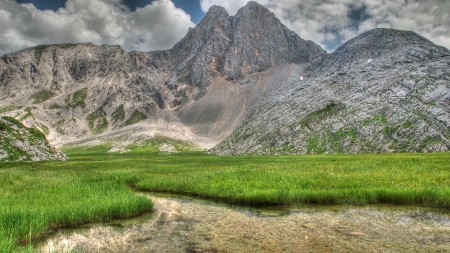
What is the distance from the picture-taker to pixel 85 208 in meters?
13.5

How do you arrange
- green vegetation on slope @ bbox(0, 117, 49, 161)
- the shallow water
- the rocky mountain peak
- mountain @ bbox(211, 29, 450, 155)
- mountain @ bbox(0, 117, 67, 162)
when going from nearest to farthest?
the shallow water, green vegetation on slope @ bbox(0, 117, 49, 161), mountain @ bbox(0, 117, 67, 162), mountain @ bbox(211, 29, 450, 155), the rocky mountain peak

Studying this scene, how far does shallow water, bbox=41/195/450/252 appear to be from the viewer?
963cm

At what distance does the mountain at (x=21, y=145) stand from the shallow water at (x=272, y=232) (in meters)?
68.4

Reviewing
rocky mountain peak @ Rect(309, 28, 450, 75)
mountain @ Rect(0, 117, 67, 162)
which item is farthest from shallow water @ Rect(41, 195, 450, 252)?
rocky mountain peak @ Rect(309, 28, 450, 75)

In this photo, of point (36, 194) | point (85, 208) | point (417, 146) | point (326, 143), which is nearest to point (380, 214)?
point (85, 208)

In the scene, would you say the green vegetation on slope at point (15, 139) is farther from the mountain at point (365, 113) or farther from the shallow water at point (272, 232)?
the mountain at point (365, 113)

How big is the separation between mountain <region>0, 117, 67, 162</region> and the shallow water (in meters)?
68.4

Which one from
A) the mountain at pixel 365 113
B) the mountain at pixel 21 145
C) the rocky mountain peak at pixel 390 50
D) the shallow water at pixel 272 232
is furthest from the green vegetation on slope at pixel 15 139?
the rocky mountain peak at pixel 390 50

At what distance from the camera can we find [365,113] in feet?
318

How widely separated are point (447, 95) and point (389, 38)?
11117 centimetres

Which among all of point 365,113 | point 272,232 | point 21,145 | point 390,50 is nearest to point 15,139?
point 21,145

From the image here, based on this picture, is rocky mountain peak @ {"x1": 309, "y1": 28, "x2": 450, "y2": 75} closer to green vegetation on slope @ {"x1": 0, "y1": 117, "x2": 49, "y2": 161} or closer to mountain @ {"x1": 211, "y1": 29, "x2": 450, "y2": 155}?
mountain @ {"x1": 211, "y1": 29, "x2": 450, "y2": 155}

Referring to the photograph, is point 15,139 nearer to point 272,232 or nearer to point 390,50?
point 272,232

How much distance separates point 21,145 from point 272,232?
80.3 metres
